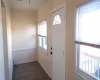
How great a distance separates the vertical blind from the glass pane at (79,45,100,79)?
138 millimetres

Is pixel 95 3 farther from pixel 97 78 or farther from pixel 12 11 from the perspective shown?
pixel 12 11

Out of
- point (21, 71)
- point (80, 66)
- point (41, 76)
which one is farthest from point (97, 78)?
point (21, 71)

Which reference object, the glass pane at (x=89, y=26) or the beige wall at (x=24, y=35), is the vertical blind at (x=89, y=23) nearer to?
the glass pane at (x=89, y=26)

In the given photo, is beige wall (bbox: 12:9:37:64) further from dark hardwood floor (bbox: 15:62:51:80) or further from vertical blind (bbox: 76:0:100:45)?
vertical blind (bbox: 76:0:100:45)

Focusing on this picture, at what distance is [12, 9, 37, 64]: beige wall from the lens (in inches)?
193

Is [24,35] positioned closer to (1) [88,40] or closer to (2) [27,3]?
(2) [27,3]

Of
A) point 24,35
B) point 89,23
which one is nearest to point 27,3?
point 24,35

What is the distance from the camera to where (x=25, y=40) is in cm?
514

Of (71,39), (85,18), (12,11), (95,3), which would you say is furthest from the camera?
(12,11)

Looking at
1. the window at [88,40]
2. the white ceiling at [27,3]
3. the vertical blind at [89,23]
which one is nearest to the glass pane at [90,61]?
the window at [88,40]

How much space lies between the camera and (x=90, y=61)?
4.97 feet

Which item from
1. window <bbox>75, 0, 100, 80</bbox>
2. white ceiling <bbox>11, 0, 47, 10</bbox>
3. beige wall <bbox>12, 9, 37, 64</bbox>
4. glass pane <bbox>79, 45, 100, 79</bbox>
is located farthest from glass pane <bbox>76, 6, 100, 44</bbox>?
beige wall <bbox>12, 9, 37, 64</bbox>

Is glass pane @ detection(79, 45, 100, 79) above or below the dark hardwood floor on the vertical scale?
above

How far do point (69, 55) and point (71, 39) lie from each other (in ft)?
1.11
